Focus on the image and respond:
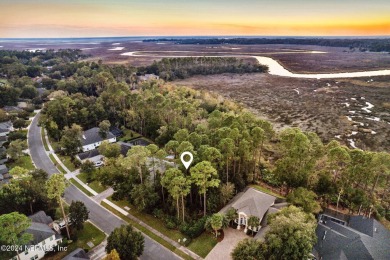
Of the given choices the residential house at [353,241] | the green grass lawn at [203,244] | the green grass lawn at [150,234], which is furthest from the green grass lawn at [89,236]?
the residential house at [353,241]

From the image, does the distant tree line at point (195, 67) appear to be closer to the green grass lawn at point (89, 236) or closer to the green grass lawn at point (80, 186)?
the green grass lawn at point (80, 186)

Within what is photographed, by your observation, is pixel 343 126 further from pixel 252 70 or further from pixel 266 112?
pixel 252 70

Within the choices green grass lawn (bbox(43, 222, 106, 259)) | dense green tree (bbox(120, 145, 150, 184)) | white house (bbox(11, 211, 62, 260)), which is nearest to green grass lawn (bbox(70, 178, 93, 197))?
green grass lawn (bbox(43, 222, 106, 259))

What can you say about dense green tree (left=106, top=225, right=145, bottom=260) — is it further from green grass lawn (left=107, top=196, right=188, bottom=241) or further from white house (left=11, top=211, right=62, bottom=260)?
white house (left=11, top=211, right=62, bottom=260)

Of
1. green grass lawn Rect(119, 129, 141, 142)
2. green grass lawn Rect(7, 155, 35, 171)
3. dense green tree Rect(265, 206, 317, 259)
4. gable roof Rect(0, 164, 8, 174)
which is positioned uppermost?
dense green tree Rect(265, 206, 317, 259)

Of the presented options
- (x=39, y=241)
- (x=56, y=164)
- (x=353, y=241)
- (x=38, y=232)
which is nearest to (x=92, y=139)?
(x=56, y=164)

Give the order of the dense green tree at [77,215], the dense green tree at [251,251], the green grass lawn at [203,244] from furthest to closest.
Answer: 1. the dense green tree at [77,215]
2. the green grass lawn at [203,244]
3. the dense green tree at [251,251]

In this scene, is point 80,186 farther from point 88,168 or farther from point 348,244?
point 348,244
